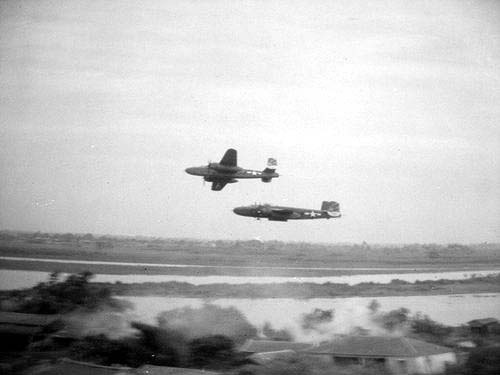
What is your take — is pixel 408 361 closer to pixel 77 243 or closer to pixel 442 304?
pixel 442 304

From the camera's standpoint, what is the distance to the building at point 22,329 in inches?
875

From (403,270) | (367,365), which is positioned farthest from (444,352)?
(403,270)

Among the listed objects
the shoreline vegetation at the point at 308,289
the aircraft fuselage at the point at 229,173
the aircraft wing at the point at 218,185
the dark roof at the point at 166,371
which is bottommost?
the dark roof at the point at 166,371

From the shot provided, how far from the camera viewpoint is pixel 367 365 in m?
22.1

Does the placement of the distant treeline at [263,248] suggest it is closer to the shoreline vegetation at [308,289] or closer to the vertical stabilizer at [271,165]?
the shoreline vegetation at [308,289]

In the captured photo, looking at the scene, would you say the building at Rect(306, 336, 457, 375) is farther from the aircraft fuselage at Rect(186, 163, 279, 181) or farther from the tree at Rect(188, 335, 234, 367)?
the aircraft fuselage at Rect(186, 163, 279, 181)

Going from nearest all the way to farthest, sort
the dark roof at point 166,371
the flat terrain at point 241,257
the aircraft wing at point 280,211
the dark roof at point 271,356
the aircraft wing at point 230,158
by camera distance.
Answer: the dark roof at point 166,371 < the dark roof at point 271,356 < the aircraft wing at point 230,158 < the aircraft wing at point 280,211 < the flat terrain at point 241,257

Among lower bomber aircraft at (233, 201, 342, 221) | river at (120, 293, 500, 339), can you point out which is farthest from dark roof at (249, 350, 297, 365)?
lower bomber aircraft at (233, 201, 342, 221)

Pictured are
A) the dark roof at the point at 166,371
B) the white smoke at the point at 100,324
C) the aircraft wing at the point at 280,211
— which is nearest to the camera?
the dark roof at the point at 166,371

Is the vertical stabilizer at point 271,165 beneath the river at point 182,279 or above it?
above

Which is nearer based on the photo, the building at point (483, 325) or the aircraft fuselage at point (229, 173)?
the building at point (483, 325)

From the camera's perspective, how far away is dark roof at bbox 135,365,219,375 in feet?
63.4

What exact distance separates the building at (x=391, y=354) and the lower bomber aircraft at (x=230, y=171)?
10.1 metres

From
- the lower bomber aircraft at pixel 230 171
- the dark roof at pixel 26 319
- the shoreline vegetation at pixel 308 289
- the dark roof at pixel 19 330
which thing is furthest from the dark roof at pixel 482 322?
the dark roof at pixel 19 330
